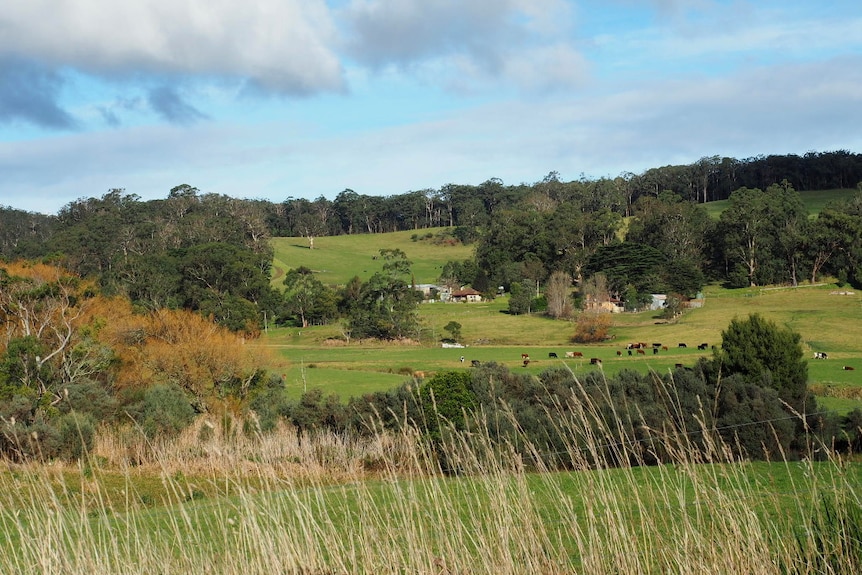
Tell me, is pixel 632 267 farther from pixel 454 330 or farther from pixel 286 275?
pixel 286 275

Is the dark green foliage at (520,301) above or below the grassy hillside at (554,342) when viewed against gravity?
above

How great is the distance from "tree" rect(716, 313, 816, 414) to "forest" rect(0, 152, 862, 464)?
0.62 feet

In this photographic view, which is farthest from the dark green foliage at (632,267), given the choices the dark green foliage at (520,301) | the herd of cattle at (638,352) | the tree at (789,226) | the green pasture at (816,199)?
the green pasture at (816,199)

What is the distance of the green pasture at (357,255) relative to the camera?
112875 millimetres

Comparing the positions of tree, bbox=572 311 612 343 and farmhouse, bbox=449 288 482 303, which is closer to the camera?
tree, bbox=572 311 612 343

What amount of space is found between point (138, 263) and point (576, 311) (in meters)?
43.3

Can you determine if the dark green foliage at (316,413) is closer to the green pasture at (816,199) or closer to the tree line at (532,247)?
the tree line at (532,247)

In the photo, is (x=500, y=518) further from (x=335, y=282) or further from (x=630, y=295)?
(x=335, y=282)

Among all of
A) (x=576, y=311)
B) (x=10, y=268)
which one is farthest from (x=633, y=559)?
(x=576, y=311)

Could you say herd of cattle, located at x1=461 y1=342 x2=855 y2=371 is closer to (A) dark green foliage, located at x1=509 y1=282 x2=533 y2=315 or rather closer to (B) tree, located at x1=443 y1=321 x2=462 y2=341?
(B) tree, located at x1=443 y1=321 x2=462 y2=341

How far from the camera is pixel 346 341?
70.4 m

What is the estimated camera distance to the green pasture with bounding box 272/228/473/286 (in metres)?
113

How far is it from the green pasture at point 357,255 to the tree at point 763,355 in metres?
78.2

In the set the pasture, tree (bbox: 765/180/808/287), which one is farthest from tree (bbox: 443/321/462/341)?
tree (bbox: 765/180/808/287)
